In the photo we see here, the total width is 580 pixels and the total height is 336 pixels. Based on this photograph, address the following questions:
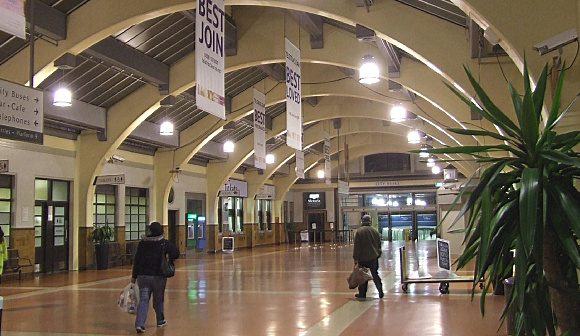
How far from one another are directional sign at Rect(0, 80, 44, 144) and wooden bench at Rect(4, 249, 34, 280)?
22.1 feet

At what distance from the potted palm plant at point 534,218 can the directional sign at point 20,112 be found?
7913 millimetres

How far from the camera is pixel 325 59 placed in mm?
15289

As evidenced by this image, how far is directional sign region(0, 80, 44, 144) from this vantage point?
A: 919 centimetres

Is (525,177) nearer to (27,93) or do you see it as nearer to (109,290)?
(27,93)

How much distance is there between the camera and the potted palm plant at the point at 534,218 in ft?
9.48

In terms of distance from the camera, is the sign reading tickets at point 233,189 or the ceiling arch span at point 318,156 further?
the ceiling arch span at point 318,156

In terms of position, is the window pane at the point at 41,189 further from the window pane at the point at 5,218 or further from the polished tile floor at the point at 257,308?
the polished tile floor at the point at 257,308

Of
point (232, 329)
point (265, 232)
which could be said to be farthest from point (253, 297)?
point (265, 232)

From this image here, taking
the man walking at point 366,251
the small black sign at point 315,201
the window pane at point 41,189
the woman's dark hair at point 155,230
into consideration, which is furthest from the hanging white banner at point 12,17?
the small black sign at point 315,201

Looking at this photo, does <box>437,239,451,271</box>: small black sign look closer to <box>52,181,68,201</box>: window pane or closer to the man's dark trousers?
the man's dark trousers

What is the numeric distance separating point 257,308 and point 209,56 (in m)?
4.01

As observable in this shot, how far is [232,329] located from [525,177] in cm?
567

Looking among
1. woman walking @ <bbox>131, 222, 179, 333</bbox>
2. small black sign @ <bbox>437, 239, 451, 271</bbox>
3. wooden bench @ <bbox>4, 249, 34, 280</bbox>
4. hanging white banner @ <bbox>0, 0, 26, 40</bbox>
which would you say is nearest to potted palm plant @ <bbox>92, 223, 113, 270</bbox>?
wooden bench @ <bbox>4, 249, 34, 280</bbox>

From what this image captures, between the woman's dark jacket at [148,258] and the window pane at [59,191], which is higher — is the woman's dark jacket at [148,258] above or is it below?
below
